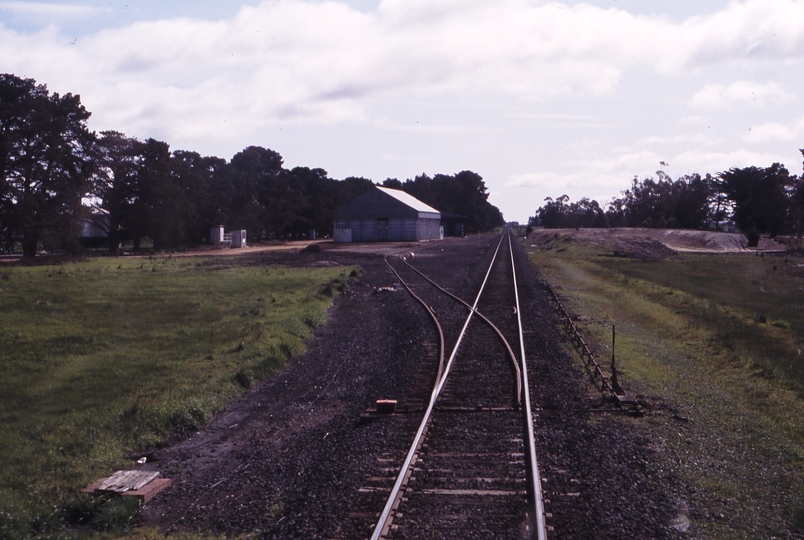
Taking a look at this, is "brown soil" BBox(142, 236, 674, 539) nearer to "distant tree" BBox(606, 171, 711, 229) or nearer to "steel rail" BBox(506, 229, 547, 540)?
"steel rail" BBox(506, 229, 547, 540)

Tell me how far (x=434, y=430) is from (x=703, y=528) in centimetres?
339

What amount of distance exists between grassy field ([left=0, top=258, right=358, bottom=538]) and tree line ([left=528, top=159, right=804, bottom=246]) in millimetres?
57821


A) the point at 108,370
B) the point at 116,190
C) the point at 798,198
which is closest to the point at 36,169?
the point at 116,190

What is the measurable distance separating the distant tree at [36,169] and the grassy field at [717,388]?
31.9 m

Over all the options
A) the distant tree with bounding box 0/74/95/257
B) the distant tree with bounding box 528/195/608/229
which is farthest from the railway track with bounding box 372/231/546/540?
the distant tree with bounding box 528/195/608/229

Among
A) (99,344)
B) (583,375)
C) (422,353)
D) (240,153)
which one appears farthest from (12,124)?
(240,153)

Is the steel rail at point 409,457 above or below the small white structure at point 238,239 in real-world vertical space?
below

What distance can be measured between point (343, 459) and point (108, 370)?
21.3 ft

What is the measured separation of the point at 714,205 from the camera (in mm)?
105375

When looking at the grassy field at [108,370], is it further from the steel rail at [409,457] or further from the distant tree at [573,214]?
the distant tree at [573,214]

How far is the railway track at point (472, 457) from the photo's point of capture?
5.61 metres

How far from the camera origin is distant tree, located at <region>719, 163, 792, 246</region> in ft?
265

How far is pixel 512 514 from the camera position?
5.80m

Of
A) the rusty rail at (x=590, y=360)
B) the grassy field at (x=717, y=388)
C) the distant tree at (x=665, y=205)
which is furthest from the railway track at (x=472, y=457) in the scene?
the distant tree at (x=665, y=205)
